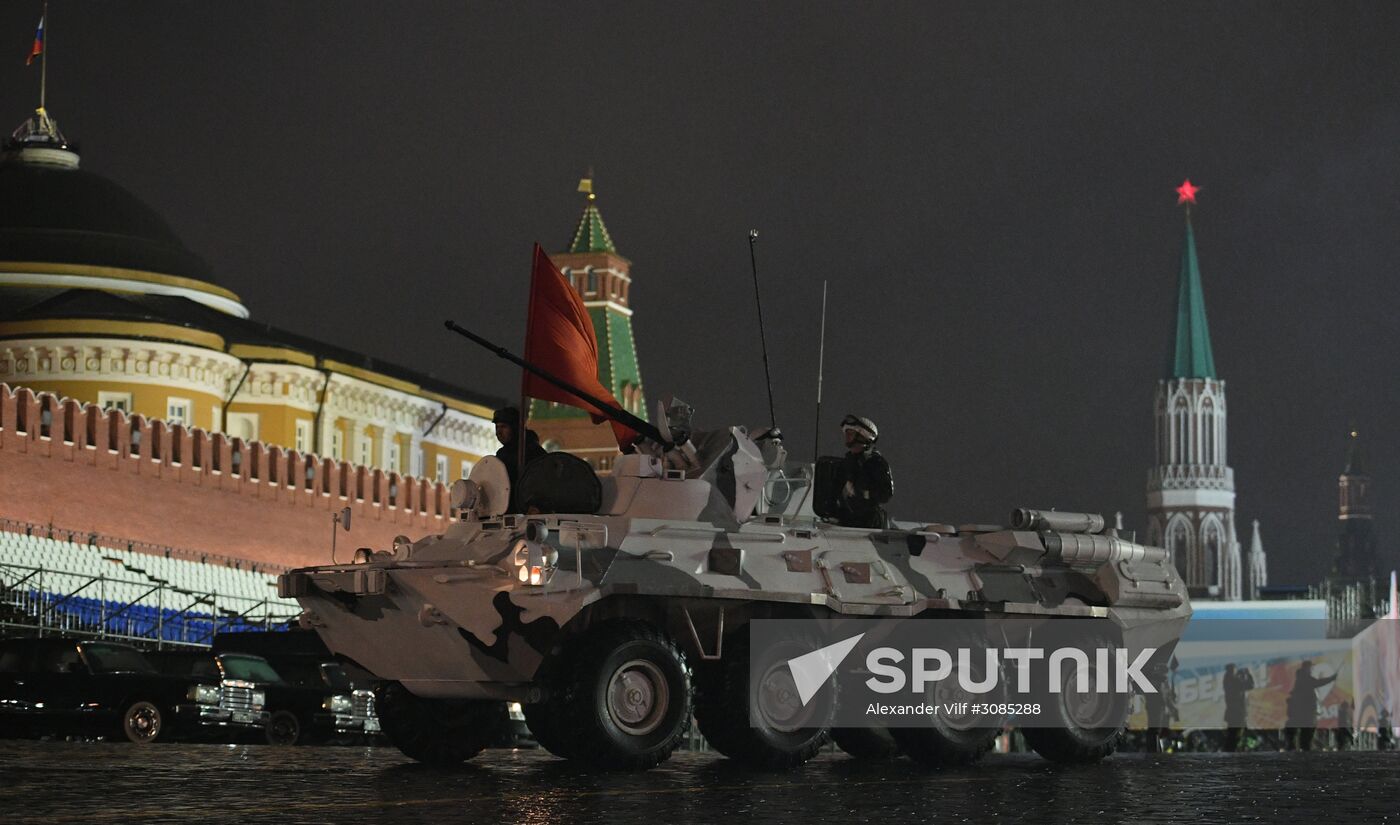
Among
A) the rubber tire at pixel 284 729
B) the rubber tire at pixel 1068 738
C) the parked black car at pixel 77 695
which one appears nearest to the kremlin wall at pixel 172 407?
the rubber tire at pixel 284 729

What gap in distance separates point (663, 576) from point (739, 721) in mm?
1217

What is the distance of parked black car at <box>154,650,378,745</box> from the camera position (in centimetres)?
2572

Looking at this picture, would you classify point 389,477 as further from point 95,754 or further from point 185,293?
point 95,754

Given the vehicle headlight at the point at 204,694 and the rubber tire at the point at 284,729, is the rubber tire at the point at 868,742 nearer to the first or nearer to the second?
the vehicle headlight at the point at 204,694

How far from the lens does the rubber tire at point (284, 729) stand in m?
25.8

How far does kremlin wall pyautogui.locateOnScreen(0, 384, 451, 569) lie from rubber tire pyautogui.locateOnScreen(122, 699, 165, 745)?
959 inches

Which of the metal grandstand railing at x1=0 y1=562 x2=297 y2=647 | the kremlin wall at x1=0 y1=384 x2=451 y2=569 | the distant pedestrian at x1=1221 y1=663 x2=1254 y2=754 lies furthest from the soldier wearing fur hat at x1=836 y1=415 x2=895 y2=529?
the distant pedestrian at x1=1221 y1=663 x2=1254 y2=754

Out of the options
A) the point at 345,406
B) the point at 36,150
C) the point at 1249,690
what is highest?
the point at 36,150

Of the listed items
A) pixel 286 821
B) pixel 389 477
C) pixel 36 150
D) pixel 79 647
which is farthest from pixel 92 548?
pixel 286 821

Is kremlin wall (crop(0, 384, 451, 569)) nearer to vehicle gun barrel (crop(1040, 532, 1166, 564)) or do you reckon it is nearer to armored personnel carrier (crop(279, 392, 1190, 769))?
armored personnel carrier (crop(279, 392, 1190, 769))

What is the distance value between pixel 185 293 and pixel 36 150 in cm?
788

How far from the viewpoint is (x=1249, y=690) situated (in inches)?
5915

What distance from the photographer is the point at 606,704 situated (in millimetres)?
15430

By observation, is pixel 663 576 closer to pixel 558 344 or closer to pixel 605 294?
pixel 558 344
